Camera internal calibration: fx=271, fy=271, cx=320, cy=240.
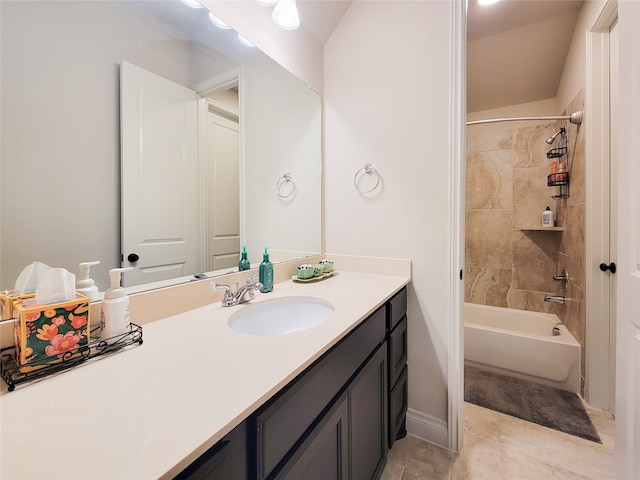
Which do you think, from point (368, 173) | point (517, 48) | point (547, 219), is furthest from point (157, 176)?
point (547, 219)

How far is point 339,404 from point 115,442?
0.56m

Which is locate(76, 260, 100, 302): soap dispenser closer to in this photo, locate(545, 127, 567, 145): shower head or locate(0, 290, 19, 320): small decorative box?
locate(0, 290, 19, 320): small decorative box

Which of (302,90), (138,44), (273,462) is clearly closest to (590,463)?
(273,462)

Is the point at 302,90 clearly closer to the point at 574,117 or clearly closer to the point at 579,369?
the point at 574,117

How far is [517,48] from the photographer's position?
6.93ft

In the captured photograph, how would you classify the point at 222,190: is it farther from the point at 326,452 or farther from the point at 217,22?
the point at 326,452

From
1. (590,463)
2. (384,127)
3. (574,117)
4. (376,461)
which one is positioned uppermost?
(574,117)

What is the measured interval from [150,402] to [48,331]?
12.3 inches

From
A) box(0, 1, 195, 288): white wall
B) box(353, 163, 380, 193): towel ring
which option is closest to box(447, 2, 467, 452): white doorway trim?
box(353, 163, 380, 193): towel ring

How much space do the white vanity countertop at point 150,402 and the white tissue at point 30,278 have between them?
0.24 meters

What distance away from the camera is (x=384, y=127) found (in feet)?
5.03

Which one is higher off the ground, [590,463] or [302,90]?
[302,90]

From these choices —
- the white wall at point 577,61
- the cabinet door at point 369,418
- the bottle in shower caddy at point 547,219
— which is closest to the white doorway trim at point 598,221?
the white wall at point 577,61

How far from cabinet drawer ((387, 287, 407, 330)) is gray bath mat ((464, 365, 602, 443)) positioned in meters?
0.94
